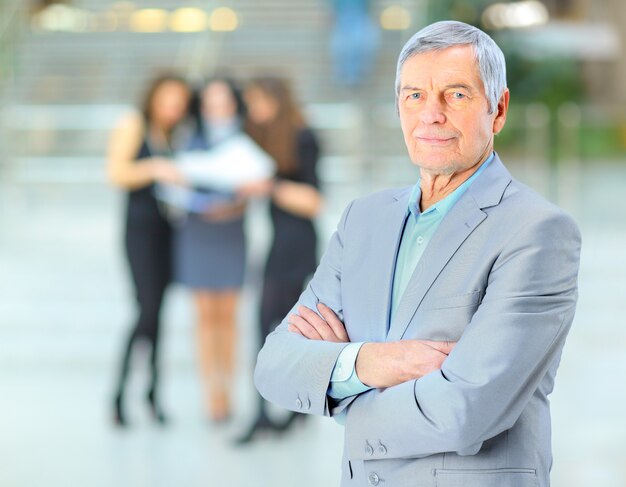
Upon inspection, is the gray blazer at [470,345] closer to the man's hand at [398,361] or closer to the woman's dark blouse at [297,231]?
the man's hand at [398,361]

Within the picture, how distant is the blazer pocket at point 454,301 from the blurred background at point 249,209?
2939 millimetres

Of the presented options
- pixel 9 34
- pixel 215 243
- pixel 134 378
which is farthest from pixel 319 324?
pixel 9 34

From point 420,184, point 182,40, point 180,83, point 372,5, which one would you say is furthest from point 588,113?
point 420,184

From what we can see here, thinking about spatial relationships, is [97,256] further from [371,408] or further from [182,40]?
[371,408]

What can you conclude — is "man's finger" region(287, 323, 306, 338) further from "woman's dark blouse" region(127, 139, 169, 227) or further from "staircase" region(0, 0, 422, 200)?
"staircase" region(0, 0, 422, 200)

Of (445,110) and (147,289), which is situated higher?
(445,110)

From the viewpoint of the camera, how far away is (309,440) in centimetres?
504

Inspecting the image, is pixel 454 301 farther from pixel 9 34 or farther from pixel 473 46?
pixel 9 34

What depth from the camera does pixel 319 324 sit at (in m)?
1.71

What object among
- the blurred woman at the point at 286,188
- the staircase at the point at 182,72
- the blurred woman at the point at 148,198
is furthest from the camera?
the staircase at the point at 182,72

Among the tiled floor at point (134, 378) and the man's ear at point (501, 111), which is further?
the tiled floor at point (134, 378)

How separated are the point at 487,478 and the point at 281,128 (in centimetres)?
355

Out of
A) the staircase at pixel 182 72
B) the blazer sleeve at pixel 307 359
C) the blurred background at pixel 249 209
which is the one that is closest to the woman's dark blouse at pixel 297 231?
the blurred background at pixel 249 209

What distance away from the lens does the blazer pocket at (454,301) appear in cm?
154
